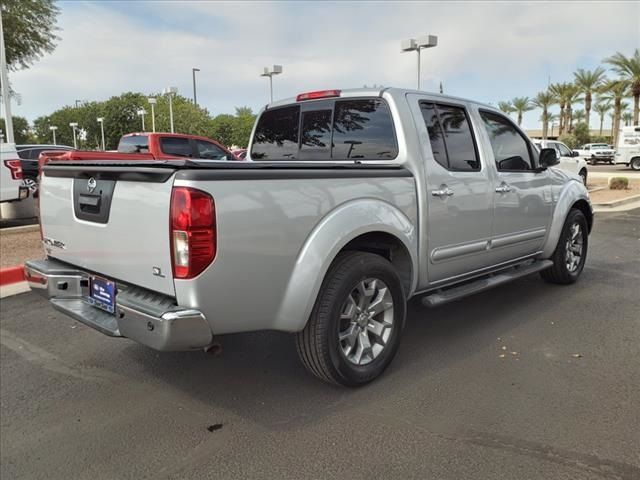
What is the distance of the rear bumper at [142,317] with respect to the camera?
262 cm

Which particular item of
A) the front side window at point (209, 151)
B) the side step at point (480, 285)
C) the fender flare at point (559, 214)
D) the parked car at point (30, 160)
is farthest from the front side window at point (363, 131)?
the parked car at point (30, 160)

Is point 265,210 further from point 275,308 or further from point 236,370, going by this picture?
point 236,370

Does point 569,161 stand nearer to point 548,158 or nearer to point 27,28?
point 548,158

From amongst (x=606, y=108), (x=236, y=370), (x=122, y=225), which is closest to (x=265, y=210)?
(x=122, y=225)

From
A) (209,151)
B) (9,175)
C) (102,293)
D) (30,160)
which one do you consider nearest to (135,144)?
(209,151)

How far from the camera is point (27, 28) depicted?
21141mm

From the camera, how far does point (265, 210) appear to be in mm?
2781

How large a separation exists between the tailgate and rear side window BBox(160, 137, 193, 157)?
8.36m

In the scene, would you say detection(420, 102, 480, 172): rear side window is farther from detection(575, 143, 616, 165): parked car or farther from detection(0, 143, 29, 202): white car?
detection(575, 143, 616, 165): parked car

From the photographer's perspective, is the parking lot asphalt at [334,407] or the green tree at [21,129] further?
the green tree at [21,129]

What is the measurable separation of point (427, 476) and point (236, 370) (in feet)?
5.46

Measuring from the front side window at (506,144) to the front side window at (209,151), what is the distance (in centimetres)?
828

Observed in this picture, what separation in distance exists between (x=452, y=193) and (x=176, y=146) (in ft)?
29.9

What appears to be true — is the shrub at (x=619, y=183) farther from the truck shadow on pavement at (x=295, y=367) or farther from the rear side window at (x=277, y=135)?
the rear side window at (x=277, y=135)
